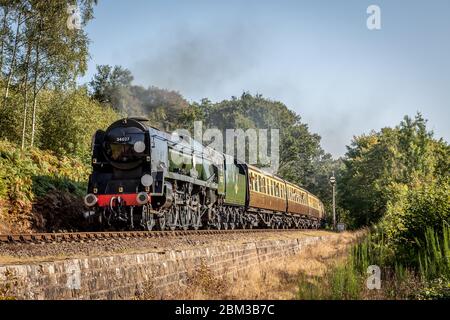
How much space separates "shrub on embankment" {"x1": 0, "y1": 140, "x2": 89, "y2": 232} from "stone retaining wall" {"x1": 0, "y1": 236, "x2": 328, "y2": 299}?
7.30 meters

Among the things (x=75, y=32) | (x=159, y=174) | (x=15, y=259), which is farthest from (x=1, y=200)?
(x=75, y=32)

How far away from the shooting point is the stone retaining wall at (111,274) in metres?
6.28

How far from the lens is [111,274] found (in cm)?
777

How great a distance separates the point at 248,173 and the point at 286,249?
7084mm

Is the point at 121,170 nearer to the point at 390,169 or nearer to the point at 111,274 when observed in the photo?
the point at 111,274

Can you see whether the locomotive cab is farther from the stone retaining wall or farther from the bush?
the bush

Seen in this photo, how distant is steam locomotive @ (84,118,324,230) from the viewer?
48.0ft

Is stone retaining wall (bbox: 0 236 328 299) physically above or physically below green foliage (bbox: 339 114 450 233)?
below

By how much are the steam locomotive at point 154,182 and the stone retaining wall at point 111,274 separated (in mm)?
3614

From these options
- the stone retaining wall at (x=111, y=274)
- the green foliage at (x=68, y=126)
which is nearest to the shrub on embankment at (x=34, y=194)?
the green foliage at (x=68, y=126)

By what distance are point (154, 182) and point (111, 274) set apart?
7208 mm

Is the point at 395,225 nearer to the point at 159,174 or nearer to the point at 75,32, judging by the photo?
the point at 159,174

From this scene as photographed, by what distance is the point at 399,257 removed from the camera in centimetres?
1241

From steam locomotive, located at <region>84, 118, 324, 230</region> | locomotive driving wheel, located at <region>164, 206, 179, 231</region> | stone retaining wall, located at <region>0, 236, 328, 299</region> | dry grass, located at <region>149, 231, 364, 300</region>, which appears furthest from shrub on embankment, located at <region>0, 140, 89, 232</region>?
dry grass, located at <region>149, 231, 364, 300</region>
